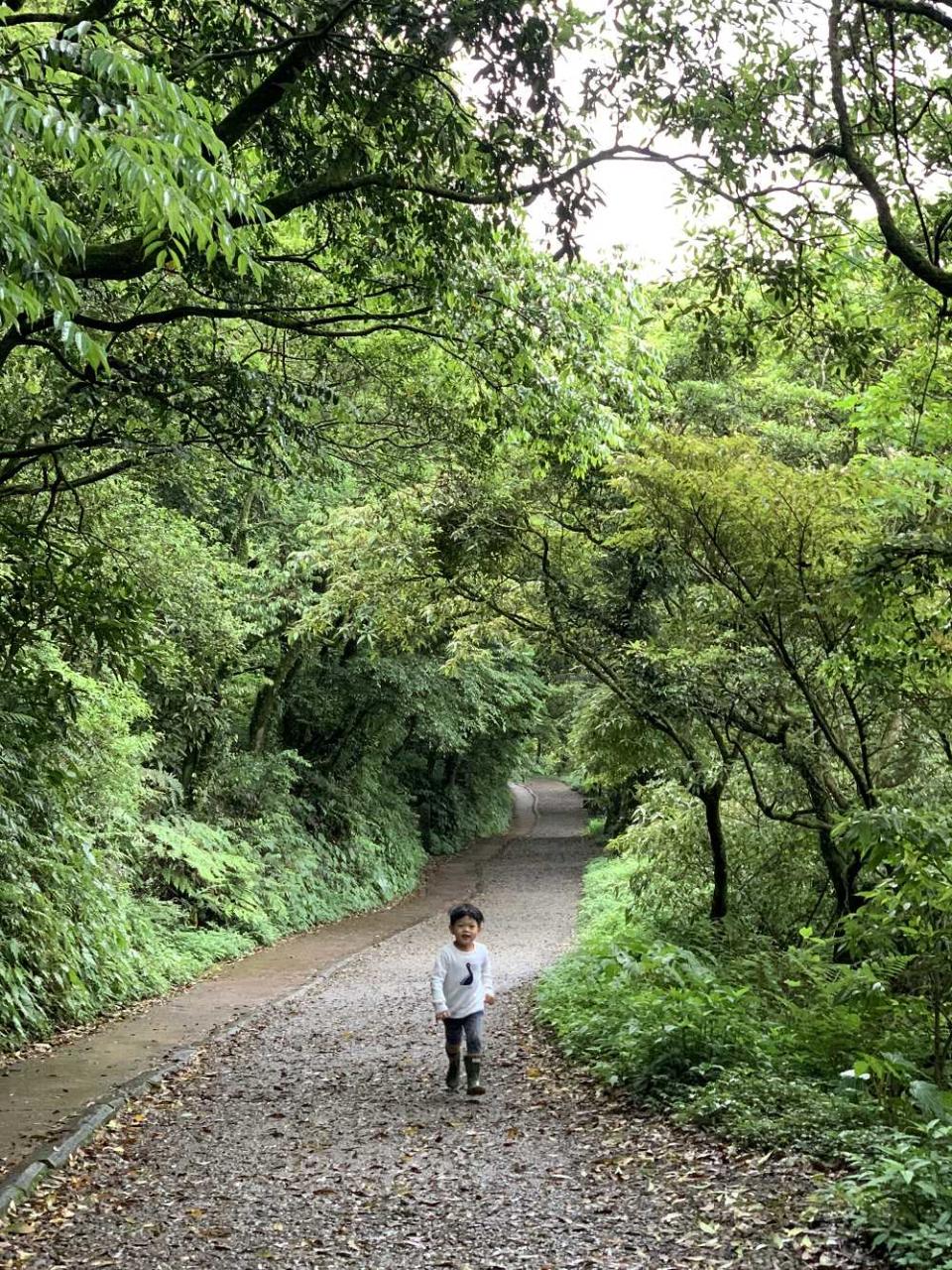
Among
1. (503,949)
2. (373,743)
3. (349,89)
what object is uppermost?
(349,89)

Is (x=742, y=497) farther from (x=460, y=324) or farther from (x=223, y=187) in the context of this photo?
(x=223, y=187)

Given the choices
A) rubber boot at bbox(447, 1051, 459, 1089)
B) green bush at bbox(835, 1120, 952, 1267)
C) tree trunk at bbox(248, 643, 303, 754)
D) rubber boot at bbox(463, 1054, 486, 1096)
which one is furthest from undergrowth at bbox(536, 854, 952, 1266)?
tree trunk at bbox(248, 643, 303, 754)

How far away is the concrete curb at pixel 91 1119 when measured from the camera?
5594 millimetres

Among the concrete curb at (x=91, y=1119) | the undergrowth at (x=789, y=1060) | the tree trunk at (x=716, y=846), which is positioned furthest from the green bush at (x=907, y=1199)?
the tree trunk at (x=716, y=846)

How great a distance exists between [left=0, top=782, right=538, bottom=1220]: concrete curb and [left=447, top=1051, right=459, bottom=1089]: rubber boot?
7.72 ft

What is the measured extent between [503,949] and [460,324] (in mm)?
11557

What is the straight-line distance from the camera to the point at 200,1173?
19.6 ft

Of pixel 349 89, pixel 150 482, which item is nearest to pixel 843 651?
pixel 349 89

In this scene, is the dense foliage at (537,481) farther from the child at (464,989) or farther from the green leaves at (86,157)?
the child at (464,989)

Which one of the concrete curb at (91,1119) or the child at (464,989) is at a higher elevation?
the child at (464,989)

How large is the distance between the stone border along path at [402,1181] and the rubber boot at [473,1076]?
0.28ft

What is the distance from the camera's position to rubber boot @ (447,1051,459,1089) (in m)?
7.61

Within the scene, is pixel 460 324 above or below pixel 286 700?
above

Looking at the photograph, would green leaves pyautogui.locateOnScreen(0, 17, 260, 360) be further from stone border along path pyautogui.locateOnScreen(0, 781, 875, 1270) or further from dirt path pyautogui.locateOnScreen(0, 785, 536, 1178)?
dirt path pyautogui.locateOnScreen(0, 785, 536, 1178)
